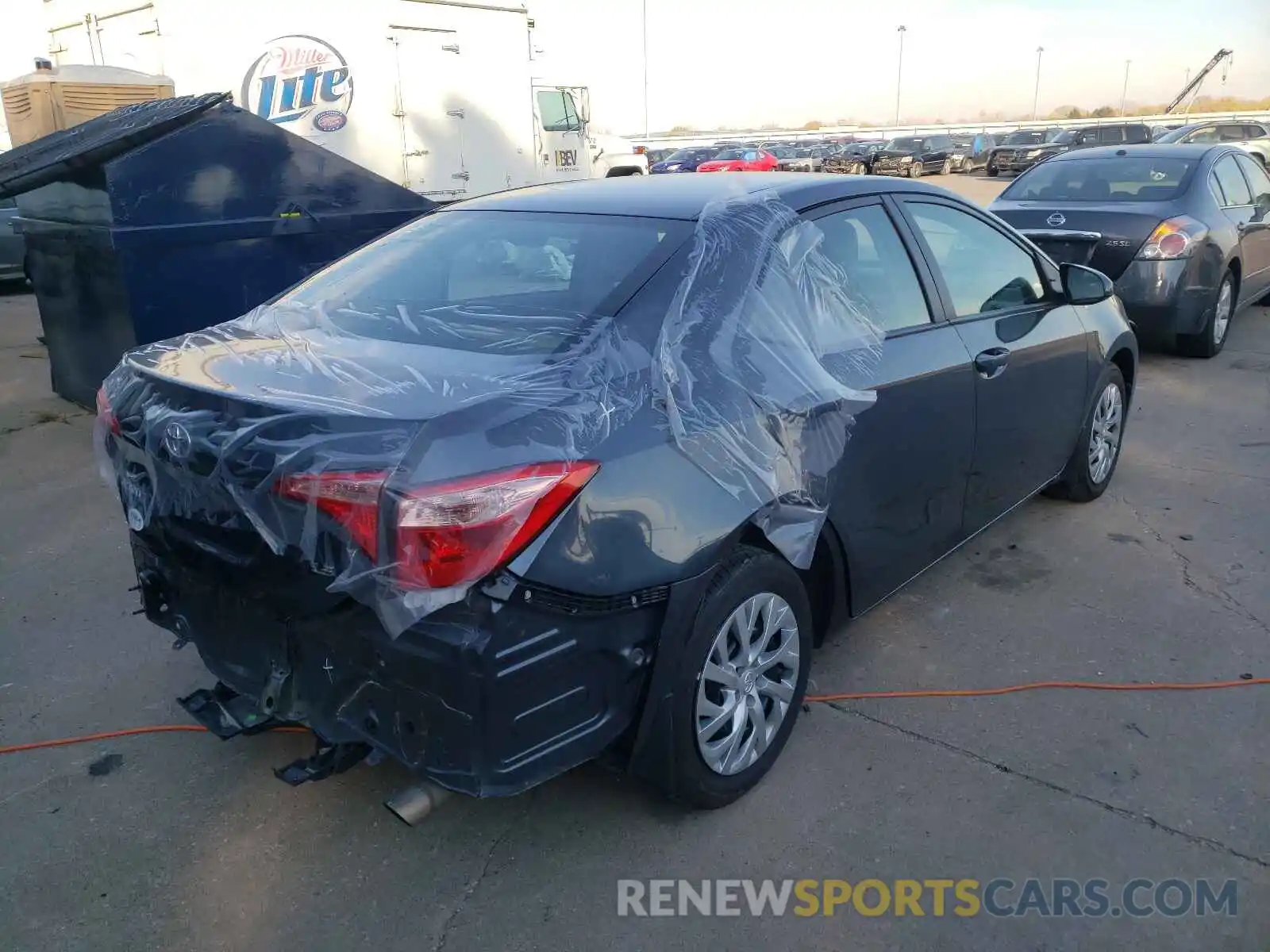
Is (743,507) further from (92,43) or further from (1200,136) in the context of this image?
(1200,136)

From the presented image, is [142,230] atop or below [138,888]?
atop

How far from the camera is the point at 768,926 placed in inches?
94.5

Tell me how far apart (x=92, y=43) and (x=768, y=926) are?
11012mm

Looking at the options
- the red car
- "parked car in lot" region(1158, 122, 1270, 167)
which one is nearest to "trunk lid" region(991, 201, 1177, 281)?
the red car

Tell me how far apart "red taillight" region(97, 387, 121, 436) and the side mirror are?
365cm

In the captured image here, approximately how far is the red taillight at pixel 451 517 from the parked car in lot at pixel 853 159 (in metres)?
32.1

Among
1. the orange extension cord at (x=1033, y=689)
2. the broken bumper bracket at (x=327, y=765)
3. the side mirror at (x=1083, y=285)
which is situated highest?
the side mirror at (x=1083, y=285)

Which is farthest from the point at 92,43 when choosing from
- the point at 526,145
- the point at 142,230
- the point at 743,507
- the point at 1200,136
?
the point at 1200,136

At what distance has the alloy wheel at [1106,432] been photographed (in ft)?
15.7

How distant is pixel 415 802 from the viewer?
251 centimetres

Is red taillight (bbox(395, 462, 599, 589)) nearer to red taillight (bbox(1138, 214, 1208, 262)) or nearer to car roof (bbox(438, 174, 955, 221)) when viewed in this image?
car roof (bbox(438, 174, 955, 221))

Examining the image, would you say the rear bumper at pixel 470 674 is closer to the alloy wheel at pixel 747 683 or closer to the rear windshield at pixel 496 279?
the alloy wheel at pixel 747 683

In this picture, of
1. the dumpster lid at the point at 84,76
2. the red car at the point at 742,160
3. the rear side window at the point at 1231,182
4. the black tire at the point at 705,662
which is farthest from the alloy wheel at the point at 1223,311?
the red car at the point at 742,160

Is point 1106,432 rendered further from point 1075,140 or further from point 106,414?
point 1075,140
